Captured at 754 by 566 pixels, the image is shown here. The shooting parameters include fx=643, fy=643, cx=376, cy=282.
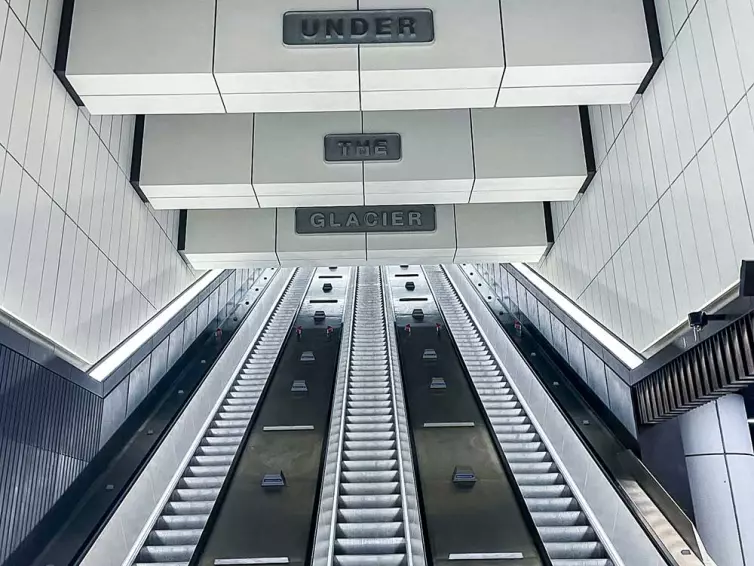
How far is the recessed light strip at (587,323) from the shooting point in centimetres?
671

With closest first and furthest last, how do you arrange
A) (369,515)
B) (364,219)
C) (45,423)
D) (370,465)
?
(45,423) < (369,515) < (370,465) < (364,219)

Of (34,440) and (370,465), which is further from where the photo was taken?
(370,465)

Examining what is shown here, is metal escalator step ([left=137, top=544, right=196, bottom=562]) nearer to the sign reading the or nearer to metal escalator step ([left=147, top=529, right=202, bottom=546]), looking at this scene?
metal escalator step ([left=147, top=529, right=202, bottom=546])

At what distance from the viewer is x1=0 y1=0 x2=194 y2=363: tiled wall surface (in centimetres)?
468

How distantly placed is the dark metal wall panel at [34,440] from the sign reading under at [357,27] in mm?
3426

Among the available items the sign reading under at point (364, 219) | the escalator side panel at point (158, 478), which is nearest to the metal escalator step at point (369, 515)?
the escalator side panel at point (158, 478)

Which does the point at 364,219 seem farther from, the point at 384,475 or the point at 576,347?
the point at 384,475

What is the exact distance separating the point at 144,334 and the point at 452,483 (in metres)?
3.95

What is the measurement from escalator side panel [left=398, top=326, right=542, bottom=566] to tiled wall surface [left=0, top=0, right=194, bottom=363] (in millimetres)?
3577

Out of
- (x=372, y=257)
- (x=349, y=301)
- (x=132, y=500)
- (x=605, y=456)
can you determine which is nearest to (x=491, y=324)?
(x=372, y=257)

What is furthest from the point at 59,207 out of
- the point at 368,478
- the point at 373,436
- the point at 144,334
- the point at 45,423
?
the point at 373,436

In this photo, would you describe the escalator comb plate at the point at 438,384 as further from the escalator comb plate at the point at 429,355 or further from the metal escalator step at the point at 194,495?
the metal escalator step at the point at 194,495

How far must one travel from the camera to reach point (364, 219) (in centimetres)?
899

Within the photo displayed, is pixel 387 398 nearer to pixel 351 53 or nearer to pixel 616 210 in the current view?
pixel 616 210
